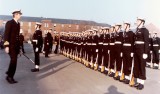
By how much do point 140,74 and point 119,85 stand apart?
82cm

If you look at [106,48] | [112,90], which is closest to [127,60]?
[112,90]

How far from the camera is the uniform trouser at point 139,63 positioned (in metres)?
9.96

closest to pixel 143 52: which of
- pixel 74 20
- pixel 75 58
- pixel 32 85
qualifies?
pixel 32 85

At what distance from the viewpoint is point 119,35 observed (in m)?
11.4

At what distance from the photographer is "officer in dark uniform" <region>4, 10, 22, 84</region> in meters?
9.97

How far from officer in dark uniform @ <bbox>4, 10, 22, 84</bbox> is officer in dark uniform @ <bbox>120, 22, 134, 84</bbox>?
12.8ft

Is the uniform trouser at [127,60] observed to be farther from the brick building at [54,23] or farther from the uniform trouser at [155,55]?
the brick building at [54,23]

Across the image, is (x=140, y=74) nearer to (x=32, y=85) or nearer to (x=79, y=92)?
(x=79, y=92)

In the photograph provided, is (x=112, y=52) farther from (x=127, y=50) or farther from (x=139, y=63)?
(x=139, y=63)

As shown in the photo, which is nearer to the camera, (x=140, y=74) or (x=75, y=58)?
(x=140, y=74)

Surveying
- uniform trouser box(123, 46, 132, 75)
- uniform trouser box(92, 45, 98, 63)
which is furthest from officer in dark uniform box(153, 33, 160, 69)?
uniform trouser box(123, 46, 132, 75)

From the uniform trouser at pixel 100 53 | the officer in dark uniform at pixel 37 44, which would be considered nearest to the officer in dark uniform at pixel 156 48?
the uniform trouser at pixel 100 53

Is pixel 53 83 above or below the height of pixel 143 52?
below

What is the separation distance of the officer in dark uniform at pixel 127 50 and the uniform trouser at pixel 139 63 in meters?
0.40
